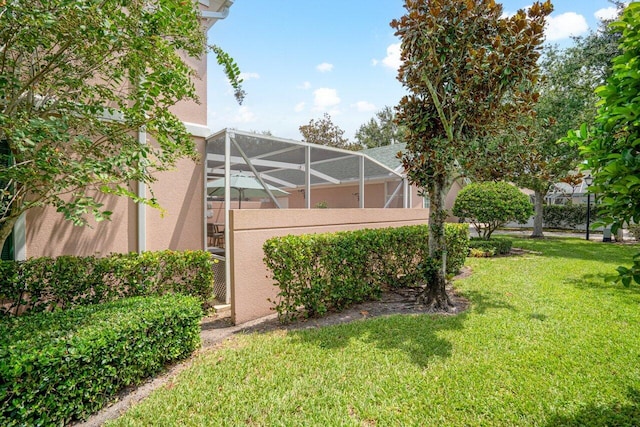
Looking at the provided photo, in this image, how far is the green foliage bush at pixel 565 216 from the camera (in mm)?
24712

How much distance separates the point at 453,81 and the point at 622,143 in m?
4.40

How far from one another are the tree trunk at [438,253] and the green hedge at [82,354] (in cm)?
462

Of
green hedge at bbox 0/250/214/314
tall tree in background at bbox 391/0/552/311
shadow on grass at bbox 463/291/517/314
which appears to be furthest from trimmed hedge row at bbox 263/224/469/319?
green hedge at bbox 0/250/214/314

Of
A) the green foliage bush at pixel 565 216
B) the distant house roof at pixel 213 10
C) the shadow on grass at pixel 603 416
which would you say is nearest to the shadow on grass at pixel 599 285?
the shadow on grass at pixel 603 416

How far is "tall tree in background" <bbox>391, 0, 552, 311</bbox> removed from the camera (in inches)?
215

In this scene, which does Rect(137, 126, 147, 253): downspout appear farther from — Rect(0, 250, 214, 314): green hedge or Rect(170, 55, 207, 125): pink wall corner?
Rect(170, 55, 207, 125): pink wall corner

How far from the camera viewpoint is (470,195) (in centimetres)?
1386

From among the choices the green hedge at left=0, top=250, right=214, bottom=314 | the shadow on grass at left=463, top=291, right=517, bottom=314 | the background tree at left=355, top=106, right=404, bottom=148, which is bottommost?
the shadow on grass at left=463, top=291, right=517, bottom=314

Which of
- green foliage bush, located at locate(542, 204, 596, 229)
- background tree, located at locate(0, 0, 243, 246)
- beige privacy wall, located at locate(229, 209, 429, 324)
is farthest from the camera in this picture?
green foliage bush, located at locate(542, 204, 596, 229)

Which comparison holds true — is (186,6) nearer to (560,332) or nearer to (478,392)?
(478,392)

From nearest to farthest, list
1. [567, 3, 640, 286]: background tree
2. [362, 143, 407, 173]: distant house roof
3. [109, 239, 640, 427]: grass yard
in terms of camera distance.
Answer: [567, 3, 640, 286]: background tree < [109, 239, 640, 427]: grass yard < [362, 143, 407, 173]: distant house roof

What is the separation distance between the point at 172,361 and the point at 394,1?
24.8ft

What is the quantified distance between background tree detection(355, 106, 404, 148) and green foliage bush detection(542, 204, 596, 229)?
21021mm

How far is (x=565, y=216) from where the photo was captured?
1012 inches
